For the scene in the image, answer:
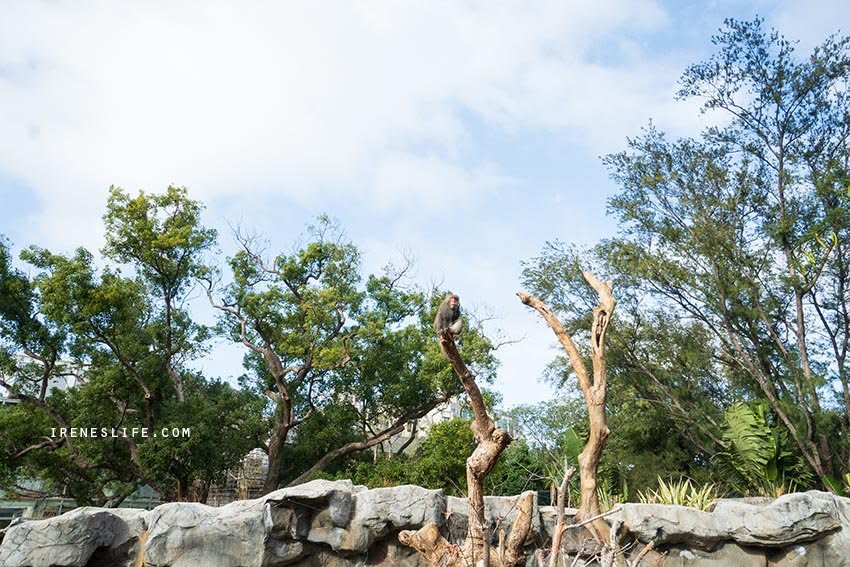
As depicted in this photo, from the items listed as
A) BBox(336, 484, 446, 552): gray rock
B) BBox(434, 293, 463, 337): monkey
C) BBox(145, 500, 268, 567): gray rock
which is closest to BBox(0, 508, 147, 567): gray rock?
BBox(145, 500, 268, 567): gray rock

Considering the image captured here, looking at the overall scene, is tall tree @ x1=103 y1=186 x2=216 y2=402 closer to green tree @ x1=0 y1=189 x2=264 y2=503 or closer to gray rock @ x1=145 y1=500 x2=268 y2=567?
green tree @ x1=0 y1=189 x2=264 y2=503

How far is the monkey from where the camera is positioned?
15.6 feet

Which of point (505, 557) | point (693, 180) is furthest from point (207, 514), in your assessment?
point (693, 180)

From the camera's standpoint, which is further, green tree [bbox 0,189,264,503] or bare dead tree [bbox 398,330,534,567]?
green tree [bbox 0,189,264,503]

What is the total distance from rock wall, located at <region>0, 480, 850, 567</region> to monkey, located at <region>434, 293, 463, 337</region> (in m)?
3.27

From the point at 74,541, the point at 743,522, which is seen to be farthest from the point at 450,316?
the point at 743,522

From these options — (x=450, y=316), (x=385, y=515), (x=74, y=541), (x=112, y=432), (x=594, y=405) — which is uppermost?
(x=112, y=432)

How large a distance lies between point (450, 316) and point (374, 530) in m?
4.14

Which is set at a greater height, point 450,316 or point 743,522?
point 450,316

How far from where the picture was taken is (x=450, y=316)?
493cm

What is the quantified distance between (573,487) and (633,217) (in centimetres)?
504

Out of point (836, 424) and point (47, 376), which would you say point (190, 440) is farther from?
point (836, 424)

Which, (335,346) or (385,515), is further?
(335,346)

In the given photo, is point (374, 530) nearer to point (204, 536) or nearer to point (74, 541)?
point (204, 536)
